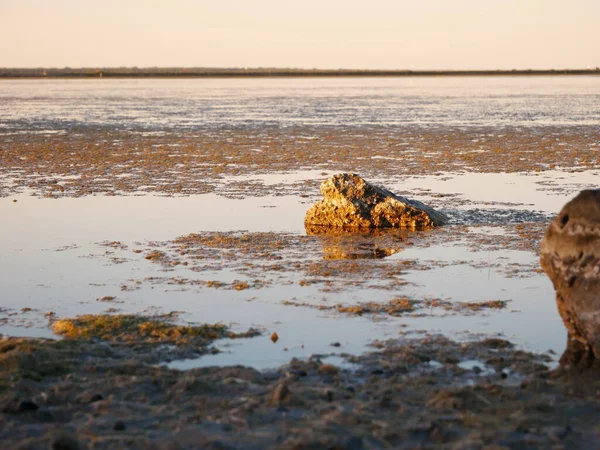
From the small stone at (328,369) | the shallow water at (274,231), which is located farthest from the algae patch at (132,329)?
the small stone at (328,369)

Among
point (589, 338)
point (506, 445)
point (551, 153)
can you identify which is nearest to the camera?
point (506, 445)

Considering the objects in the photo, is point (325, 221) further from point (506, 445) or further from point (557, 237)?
point (506, 445)

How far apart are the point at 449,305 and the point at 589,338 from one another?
2032 mm

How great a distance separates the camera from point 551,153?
26.7m

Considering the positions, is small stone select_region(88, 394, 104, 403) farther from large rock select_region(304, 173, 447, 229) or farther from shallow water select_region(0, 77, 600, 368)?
large rock select_region(304, 173, 447, 229)

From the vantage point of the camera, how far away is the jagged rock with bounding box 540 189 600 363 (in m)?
7.84

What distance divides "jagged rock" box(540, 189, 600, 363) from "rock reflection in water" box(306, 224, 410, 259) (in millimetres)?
4335

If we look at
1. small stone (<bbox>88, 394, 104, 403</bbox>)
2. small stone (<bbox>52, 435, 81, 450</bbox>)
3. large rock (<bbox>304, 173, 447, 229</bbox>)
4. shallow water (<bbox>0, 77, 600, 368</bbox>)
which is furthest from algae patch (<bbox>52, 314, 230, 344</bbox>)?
large rock (<bbox>304, 173, 447, 229</bbox>)

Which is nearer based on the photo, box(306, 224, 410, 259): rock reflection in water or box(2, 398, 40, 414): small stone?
box(2, 398, 40, 414): small stone

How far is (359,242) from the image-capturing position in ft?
44.6

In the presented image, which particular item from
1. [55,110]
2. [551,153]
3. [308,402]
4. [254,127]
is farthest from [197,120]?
[308,402]

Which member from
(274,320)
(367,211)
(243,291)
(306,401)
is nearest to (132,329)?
(274,320)

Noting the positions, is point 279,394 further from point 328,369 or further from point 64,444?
point 64,444

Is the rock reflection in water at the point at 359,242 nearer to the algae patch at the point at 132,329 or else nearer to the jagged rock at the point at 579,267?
the algae patch at the point at 132,329
